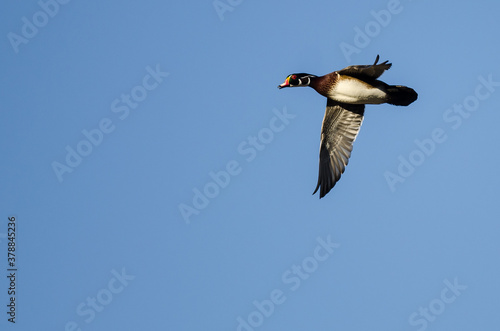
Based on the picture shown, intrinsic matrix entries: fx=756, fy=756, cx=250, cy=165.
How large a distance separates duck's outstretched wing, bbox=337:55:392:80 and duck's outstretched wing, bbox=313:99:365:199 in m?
1.80

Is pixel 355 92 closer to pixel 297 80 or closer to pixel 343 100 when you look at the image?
pixel 343 100

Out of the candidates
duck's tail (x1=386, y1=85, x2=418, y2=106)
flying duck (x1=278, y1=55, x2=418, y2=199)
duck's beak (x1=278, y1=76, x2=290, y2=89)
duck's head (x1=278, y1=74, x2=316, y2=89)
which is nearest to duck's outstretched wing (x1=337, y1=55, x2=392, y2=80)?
flying duck (x1=278, y1=55, x2=418, y2=199)

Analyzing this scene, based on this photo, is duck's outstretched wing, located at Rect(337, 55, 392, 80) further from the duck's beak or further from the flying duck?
the duck's beak

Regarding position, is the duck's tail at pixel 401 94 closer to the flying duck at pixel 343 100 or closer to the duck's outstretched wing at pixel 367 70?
the flying duck at pixel 343 100

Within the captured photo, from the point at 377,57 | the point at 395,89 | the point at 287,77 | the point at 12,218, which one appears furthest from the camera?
the point at 12,218

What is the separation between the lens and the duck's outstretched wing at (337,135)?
19.1 metres

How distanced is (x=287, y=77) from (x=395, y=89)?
283 centimetres

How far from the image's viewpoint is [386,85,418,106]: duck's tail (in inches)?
684

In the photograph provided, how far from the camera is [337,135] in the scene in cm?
1948

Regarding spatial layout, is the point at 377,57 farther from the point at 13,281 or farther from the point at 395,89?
the point at 13,281

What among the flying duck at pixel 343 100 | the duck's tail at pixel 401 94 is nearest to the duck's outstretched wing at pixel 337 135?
the flying duck at pixel 343 100

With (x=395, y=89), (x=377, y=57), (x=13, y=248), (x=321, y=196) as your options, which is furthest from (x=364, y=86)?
(x=13, y=248)

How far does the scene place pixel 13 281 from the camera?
779 inches

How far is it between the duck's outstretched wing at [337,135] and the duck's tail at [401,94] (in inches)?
70.6
